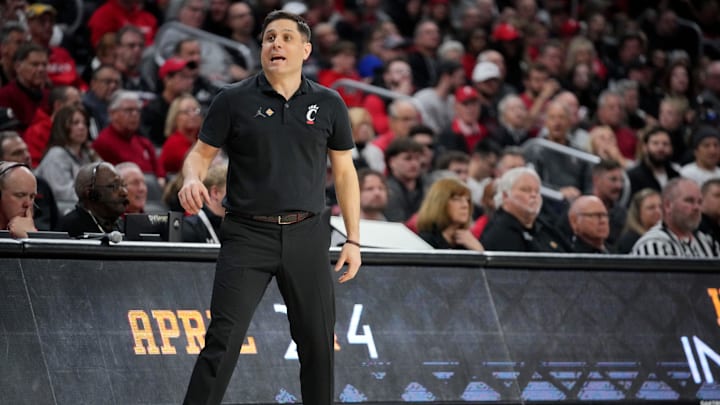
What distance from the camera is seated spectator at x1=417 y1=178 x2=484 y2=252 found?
380 inches

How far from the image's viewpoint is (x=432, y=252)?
816cm

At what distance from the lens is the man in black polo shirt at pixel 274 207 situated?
5938 mm

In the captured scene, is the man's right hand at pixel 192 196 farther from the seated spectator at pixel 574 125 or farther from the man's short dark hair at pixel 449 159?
the seated spectator at pixel 574 125

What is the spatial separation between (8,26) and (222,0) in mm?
3358

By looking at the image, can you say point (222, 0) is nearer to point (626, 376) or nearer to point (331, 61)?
point (331, 61)

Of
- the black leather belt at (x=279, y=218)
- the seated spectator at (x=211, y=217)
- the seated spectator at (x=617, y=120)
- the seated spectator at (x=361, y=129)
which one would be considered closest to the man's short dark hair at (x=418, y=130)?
the seated spectator at (x=361, y=129)

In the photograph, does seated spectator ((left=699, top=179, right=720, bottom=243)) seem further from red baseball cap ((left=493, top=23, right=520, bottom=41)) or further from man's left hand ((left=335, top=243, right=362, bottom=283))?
man's left hand ((left=335, top=243, right=362, bottom=283))

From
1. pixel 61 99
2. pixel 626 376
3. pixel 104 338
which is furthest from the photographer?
pixel 61 99

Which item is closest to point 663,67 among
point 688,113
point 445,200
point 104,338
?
point 688,113

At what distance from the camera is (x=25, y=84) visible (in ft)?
37.3

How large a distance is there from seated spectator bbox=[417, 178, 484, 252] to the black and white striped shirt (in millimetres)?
1439

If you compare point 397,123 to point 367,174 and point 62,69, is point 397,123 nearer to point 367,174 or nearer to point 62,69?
point 367,174

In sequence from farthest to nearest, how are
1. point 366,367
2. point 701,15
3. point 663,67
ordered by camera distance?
point 701,15 → point 663,67 → point 366,367

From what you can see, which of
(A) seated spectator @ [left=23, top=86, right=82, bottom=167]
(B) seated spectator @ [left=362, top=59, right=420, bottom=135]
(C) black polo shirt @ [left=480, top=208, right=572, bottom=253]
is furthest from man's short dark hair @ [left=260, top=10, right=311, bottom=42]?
(B) seated spectator @ [left=362, top=59, right=420, bottom=135]
